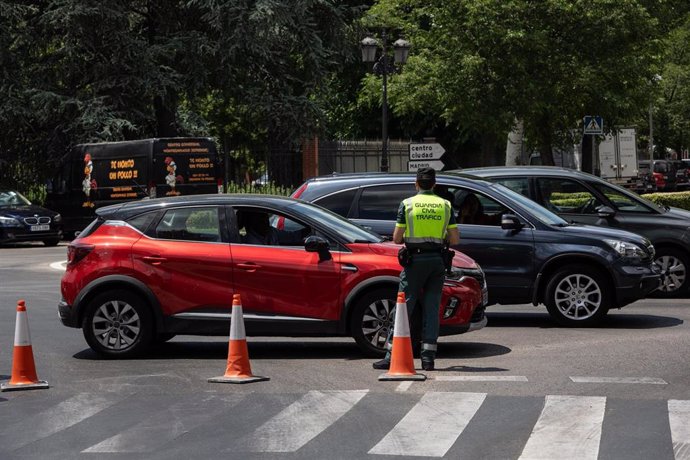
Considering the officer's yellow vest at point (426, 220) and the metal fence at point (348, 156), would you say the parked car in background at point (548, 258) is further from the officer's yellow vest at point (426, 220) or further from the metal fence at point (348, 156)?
the metal fence at point (348, 156)

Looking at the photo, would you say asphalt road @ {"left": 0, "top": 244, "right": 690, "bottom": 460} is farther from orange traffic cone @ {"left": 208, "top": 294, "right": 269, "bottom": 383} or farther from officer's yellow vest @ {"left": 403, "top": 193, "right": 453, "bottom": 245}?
officer's yellow vest @ {"left": 403, "top": 193, "right": 453, "bottom": 245}

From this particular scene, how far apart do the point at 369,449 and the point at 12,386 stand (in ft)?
12.5

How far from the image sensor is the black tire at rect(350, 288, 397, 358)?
11961 mm

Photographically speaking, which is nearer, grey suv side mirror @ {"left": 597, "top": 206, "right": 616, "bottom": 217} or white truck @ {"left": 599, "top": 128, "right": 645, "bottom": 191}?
grey suv side mirror @ {"left": 597, "top": 206, "right": 616, "bottom": 217}

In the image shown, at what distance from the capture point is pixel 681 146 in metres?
83.7

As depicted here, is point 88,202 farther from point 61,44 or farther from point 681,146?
point 681,146

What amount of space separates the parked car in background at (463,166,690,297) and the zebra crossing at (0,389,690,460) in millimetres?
7479

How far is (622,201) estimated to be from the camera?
1767 cm

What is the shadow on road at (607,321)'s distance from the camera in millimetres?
14703

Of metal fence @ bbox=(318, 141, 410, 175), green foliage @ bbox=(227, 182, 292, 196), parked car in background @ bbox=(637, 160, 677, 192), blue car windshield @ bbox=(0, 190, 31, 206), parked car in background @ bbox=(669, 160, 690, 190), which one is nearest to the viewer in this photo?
blue car windshield @ bbox=(0, 190, 31, 206)

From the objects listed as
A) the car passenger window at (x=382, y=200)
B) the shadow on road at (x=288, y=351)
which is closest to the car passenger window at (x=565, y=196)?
the car passenger window at (x=382, y=200)

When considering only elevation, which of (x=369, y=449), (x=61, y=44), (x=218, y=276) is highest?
(x=61, y=44)

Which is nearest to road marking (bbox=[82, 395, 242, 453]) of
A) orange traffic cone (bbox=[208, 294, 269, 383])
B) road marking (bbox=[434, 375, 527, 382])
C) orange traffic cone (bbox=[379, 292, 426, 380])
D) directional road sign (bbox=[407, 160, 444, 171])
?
orange traffic cone (bbox=[208, 294, 269, 383])

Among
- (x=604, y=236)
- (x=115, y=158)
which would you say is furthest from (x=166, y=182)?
(x=604, y=236)
